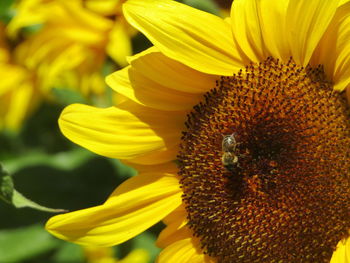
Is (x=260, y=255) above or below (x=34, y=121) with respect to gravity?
above

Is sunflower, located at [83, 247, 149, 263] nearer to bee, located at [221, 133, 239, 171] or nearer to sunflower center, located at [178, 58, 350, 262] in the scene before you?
sunflower center, located at [178, 58, 350, 262]

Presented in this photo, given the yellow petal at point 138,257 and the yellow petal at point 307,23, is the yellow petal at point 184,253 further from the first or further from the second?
the yellow petal at point 307,23

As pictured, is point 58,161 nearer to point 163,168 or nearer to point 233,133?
point 163,168

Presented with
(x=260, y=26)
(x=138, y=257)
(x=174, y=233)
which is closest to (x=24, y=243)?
(x=138, y=257)

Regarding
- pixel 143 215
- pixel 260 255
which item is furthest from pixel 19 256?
pixel 260 255

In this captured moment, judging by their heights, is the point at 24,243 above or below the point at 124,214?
below

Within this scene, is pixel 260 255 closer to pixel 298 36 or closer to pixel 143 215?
pixel 143 215

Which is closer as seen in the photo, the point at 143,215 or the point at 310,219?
the point at 310,219
